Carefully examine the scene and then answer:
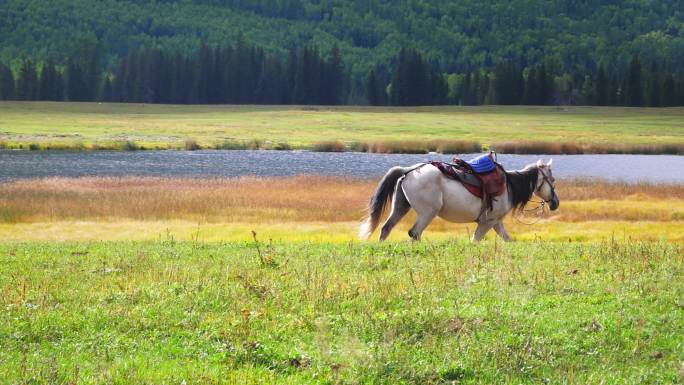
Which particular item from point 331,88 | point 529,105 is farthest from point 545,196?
point 331,88

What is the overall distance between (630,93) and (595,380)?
549 feet

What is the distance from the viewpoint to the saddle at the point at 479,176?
72.3 feet

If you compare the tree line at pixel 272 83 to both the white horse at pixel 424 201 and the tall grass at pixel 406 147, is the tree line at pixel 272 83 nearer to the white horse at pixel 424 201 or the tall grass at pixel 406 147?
the tall grass at pixel 406 147

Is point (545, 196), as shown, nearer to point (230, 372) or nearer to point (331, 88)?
point (230, 372)

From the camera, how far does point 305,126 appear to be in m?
118

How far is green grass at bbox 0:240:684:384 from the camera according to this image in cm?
1053

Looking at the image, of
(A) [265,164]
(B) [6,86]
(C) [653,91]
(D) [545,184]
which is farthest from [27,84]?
(D) [545,184]

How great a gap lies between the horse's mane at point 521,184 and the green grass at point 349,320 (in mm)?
5133

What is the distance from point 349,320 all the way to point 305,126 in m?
106

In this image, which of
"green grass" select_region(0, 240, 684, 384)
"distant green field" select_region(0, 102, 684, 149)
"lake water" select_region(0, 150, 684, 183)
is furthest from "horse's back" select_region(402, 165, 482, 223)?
"distant green field" select_region(0, 102, 684, 149)

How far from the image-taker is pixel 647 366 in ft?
35.6

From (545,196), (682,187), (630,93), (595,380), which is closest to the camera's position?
(595,380)

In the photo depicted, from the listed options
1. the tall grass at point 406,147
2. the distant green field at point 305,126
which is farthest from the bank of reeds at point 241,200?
the distant green field at point 305,126

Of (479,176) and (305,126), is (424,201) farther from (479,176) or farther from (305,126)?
(305,126)
